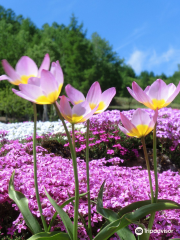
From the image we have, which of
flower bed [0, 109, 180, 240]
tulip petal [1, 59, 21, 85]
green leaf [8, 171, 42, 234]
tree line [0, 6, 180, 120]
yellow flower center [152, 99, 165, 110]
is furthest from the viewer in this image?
tree line [0, 6, 180, 120]

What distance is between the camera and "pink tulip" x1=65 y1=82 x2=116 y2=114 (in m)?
1.28

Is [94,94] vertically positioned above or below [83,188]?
above

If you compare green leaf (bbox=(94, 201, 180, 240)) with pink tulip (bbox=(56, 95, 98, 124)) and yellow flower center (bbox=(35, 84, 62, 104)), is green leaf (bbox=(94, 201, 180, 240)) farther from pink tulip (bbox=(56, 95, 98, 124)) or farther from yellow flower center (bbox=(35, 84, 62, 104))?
yellow flower center (bbox=(35, 84, 62, 104))

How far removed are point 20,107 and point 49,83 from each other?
16501 mm

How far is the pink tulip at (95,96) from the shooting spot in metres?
1.28

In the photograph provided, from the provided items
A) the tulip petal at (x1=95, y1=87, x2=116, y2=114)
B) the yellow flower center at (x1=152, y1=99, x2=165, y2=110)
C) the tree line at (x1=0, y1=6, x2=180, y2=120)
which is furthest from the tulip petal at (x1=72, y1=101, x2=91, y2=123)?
the tree line at (x1=0, y1=6, x2=180, y2=120)

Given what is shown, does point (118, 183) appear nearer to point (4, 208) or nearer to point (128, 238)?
point (128, 238)

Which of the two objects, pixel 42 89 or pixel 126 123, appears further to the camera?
pixel 126 123

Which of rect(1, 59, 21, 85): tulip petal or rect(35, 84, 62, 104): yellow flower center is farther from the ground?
rect(1, 59, 21, 85): tulip petal

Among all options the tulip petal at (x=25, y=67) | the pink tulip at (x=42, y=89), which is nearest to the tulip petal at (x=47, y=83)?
the pink tulip at (x=42, y=89)

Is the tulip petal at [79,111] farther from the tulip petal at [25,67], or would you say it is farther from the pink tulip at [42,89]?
the tulip petal at [25,67]

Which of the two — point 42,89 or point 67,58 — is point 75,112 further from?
point 67,58

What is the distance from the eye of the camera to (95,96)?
4.21 feet

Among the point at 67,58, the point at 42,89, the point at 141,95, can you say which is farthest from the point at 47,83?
the point at 67,58
